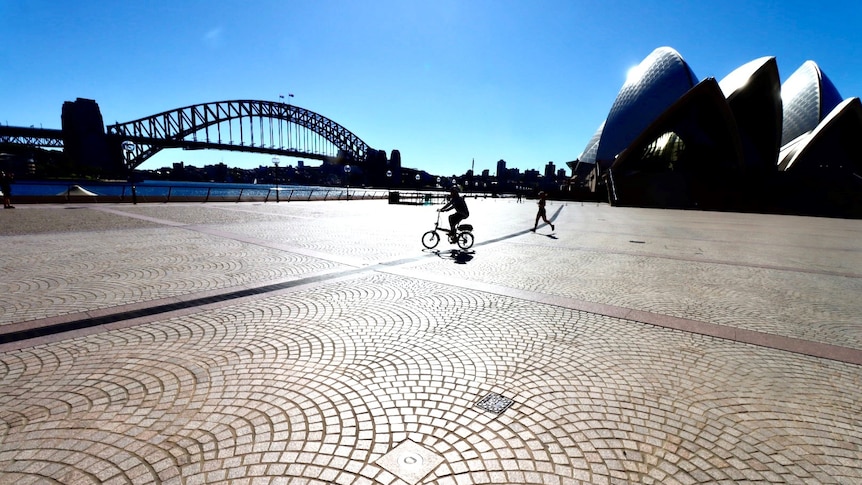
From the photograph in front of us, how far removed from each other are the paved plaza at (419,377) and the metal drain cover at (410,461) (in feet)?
0.04

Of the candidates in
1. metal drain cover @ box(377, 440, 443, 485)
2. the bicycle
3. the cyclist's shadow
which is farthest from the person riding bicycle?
metal drain cover @ box(377, 440, 443, 485)

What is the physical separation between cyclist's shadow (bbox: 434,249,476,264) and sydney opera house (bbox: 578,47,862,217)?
3873cm

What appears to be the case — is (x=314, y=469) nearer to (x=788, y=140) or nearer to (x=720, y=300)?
(x=720, y=300)

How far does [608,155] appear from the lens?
77500mm

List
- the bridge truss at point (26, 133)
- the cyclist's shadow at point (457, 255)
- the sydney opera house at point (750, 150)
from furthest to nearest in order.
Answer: the bridge truss at point (26, 133)
the sydney opera house at point (750, 150)
the cyclist's shadow at point (457, 255)

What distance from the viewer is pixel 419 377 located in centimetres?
337

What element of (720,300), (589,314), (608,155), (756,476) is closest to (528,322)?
(589,314)

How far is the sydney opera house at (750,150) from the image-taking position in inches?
1437

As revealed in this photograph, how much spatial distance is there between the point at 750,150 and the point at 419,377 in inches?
2664

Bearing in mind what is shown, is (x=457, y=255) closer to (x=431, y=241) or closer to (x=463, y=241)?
(x=463, y=241)

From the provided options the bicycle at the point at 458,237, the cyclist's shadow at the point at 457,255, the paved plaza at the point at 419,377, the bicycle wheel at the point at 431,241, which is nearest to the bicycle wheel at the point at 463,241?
the bicycle at the point at 458,237

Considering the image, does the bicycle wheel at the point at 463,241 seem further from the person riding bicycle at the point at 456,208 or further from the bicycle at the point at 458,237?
the person riding bicycle at the point at 456,208

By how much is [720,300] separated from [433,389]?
5577mm

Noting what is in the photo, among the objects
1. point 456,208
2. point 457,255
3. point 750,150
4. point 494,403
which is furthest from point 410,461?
point 750,150
